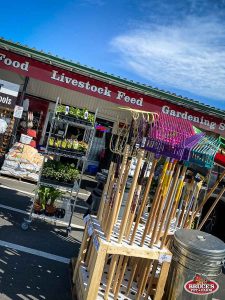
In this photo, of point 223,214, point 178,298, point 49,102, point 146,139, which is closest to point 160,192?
point 146,139

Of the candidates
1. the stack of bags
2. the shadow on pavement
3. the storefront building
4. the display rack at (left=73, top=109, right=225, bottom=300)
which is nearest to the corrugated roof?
the storefront building

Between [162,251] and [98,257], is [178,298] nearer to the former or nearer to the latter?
[162,251]

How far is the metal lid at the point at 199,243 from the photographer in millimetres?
3738

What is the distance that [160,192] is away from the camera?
404 centimetres

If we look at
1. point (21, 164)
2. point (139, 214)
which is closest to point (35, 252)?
point (139, 214)

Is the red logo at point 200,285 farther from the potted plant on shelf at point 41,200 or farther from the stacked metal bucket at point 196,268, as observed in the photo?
the potted plant on shelf at point 41,200

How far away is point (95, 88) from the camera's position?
29.7 feet

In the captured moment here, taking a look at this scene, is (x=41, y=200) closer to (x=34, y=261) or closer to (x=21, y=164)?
(x=34, y=261)

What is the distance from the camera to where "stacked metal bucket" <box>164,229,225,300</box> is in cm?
375

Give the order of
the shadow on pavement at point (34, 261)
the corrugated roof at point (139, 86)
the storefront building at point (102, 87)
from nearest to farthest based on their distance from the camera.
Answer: the shadow on pavement at point (34, 261) → the storefront building at point (102, 87) → the corrugated roof at point (139, 86)

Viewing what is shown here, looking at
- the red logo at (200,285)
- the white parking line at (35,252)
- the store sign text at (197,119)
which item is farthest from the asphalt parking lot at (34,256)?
the store sign text at (197,119)

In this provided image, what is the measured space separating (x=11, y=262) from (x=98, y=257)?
1.87m

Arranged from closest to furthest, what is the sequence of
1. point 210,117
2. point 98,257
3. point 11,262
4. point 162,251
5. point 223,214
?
point 98,257 → point 162,251 → point 11,262 → point 223,214 → point 210,117

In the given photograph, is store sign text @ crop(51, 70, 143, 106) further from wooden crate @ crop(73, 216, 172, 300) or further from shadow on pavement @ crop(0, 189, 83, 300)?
wooden crate @ crop(73, 216, 172, 300)
